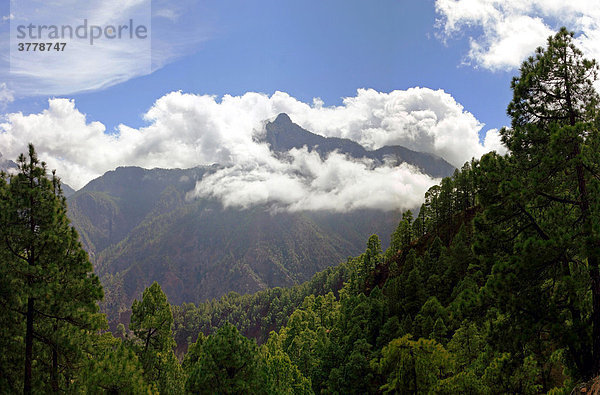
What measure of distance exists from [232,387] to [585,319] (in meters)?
15.5

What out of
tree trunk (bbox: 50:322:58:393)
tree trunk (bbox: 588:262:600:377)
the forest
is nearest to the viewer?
tree trunk (bbox: 588:262:600:377)

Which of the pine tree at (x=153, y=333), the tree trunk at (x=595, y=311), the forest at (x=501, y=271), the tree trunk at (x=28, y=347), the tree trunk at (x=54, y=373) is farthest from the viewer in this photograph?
the pine tree at (x=153, y=333)

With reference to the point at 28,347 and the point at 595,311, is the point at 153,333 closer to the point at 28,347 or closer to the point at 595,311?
the point at 28,347

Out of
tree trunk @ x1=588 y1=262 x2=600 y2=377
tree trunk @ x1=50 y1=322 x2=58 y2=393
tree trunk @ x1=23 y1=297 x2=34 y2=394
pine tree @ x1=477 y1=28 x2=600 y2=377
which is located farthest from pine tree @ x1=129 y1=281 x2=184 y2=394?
tree trunk @ x1=588 y1=262 x2=600 y2=377

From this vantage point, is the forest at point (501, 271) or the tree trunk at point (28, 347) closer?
the forest at point (501, 271)

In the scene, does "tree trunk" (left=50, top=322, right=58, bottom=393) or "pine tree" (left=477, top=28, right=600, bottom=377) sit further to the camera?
"tree trunk" (left=50, top=322, right=58, bottom=393)

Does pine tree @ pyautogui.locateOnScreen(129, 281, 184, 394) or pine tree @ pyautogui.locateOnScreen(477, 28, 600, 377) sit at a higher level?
pine tree @ pyautogui.locateOnScreen(477, 28, 600, 377)

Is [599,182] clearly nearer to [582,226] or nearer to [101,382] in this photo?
[582,226]

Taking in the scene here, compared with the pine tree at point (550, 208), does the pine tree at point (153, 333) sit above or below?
below

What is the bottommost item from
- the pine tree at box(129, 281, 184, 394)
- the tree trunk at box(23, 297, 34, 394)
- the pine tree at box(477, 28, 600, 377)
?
the pine tree at box(129, 281, 184, 394)

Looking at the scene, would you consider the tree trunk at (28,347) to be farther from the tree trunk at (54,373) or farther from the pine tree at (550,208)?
the pine tree at (550,208)

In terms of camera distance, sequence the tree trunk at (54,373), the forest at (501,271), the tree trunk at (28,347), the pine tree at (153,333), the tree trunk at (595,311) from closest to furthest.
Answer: the tree trunk at (595,311)
the forest at (501,271)
the tree trunk at (28,347)
the tree trunk at (54,373)
the pine tree at (153,333)

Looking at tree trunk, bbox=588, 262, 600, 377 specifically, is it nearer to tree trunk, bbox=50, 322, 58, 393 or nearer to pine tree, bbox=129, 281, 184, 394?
tree trunk, bbox=50, 322, 58, 393

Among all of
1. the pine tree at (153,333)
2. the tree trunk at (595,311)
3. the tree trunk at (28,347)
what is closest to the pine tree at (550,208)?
the tree trunk at (595,311)
